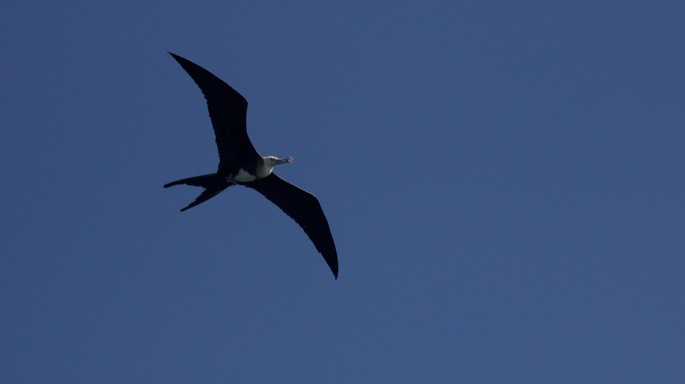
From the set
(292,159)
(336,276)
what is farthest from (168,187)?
(336,276)

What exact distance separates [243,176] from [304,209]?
2.00m

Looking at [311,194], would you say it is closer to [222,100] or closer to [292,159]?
[292,159]

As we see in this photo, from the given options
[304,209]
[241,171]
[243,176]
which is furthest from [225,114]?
[304,209]

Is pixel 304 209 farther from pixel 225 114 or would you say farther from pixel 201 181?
pixel 225 114

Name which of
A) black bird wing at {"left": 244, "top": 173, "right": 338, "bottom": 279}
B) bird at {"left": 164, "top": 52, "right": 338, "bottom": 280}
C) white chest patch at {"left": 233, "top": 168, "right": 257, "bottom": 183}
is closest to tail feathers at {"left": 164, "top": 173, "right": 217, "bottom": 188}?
bird at {"left": 164, "top": 52, "right": 338, "bottom": 280}

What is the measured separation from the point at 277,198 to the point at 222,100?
10.4 feet

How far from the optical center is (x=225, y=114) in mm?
21312

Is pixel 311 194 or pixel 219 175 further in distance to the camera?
pixel 311 194

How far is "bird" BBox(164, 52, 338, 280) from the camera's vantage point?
20938 millimetres

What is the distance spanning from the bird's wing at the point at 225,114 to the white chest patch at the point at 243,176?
28cm

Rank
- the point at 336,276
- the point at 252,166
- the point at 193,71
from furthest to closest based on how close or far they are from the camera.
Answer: the point at 336,276 → the point at 252,166 → the point at 193,71

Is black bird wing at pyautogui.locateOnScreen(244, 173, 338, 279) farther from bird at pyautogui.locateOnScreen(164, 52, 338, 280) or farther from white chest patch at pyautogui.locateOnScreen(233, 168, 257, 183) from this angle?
white chest patch at pyautogui.locateOnScreen(233, 168, 257, 183)

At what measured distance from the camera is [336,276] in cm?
2364

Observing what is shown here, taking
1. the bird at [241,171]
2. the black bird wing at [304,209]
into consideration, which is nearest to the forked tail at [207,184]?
the bird at [241,171]
